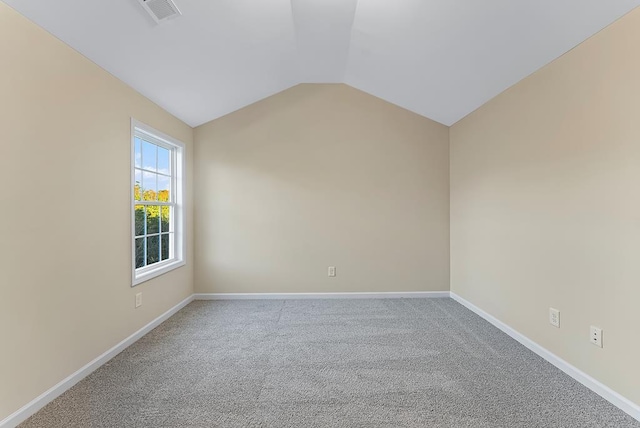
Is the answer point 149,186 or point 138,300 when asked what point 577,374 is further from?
point 149,186

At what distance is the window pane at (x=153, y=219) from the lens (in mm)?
3014

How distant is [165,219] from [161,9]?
7.04 ft

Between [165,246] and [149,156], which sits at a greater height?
[149,156]

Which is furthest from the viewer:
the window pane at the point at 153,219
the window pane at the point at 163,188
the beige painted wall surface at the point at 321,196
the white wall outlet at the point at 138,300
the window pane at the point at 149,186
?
the beige painted wall surface at the point at 321,196

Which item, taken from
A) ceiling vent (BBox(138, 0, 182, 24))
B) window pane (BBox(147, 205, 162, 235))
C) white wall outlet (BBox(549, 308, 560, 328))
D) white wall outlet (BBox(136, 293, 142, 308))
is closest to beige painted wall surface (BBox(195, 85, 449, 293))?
window pane (BBox(147, 205, 162, 235))

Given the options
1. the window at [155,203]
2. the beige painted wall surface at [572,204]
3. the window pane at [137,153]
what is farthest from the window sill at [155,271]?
the beige painted wall surface at [572,204]

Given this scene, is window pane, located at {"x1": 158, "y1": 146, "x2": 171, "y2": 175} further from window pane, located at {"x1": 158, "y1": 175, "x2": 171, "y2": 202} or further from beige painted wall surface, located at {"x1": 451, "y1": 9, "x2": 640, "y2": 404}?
beige painted wall surface, located at {"x1": 451, "y1": 9, "x2": 640, "y2": 404}

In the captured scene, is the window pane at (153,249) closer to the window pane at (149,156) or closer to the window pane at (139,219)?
the window pane at (139,219)

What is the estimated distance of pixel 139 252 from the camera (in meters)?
2.82

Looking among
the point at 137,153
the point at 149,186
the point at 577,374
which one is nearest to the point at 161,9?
the point at 137,153

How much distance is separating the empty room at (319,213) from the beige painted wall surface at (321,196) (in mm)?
29

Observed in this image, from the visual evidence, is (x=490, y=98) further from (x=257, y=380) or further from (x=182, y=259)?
(x=182, y=259)

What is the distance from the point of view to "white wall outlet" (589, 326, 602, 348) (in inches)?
71.5

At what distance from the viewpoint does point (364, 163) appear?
3.76 m
